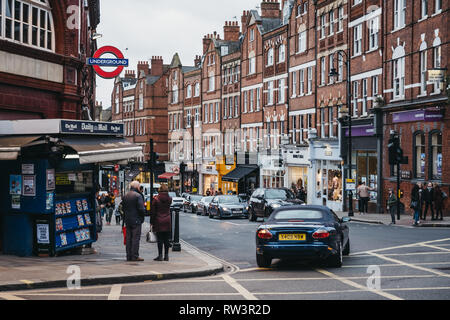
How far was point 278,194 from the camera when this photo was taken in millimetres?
36469

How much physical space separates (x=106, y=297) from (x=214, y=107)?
211 ft

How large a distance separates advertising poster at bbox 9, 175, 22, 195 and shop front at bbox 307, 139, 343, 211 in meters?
32.7

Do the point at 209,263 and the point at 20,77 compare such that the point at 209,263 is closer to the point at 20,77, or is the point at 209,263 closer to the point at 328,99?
the point at 20,77

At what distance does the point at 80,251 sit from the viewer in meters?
18.2

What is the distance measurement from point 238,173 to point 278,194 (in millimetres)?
29508

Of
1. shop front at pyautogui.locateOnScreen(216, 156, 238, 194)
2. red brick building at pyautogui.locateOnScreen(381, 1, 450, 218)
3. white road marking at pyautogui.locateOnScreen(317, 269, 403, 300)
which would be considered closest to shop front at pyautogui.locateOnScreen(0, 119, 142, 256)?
white road marking at pyautogui.locateOnScreen(317, 269, 403, 300)

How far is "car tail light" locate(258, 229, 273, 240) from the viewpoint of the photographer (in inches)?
611

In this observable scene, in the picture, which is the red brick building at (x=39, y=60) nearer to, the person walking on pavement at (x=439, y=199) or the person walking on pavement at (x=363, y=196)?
the person walking on pavement at (x=439, y=199)

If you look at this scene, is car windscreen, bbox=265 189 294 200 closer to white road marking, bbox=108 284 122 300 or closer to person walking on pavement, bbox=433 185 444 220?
person walking on pavement, bbox=433 185 444 220

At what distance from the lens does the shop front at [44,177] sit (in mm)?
16312

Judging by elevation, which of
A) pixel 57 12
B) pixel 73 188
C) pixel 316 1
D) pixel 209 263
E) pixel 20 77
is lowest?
pixel 209 263

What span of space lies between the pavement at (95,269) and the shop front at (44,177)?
51 centimetres

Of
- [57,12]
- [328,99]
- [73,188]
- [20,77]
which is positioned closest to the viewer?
[73,188]

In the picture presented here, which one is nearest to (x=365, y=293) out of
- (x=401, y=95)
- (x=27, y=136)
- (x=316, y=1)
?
(x=27, y=136)
